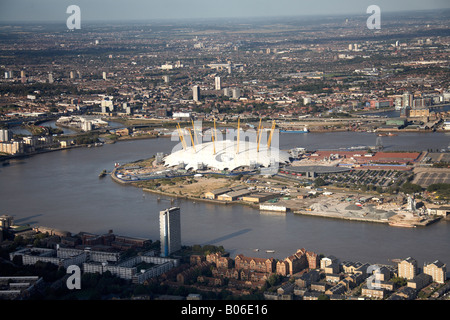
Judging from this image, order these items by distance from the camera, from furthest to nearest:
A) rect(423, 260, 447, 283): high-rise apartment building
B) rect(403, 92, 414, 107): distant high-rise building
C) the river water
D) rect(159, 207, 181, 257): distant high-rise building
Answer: rect(403, 92, 414, 107): distant high-rise building → the river water → rect(159, 207, 181, 257): distant high-rise building → rect(423, 260, 447, 283): high-rise apartment building

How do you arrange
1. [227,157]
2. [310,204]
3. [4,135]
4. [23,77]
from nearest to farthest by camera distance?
[310,204] → [227,157] → [4,135] → [23,77]

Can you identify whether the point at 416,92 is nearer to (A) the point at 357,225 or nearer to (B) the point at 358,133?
(B) the point at 358,133

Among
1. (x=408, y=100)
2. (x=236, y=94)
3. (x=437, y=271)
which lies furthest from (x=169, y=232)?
(x=236, y=94)

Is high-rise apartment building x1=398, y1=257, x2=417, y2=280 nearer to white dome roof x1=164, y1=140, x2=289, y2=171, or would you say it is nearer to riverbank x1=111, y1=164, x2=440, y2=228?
riverbank x1=111, y1=164, x2=440, y2=228

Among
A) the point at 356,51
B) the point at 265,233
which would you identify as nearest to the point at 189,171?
the point at 265,233

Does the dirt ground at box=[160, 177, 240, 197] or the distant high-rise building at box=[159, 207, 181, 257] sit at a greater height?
the distant high-rise building at box=[159, 207, 181, 257]

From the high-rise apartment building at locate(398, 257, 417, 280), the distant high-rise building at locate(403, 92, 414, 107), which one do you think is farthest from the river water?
the distant high-rise building at locate(403, 92, 414, 107)

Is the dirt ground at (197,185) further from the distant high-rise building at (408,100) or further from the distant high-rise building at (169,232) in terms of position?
the distant high-rise building at (408,100)

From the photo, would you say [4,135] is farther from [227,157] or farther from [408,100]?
[408,100]
